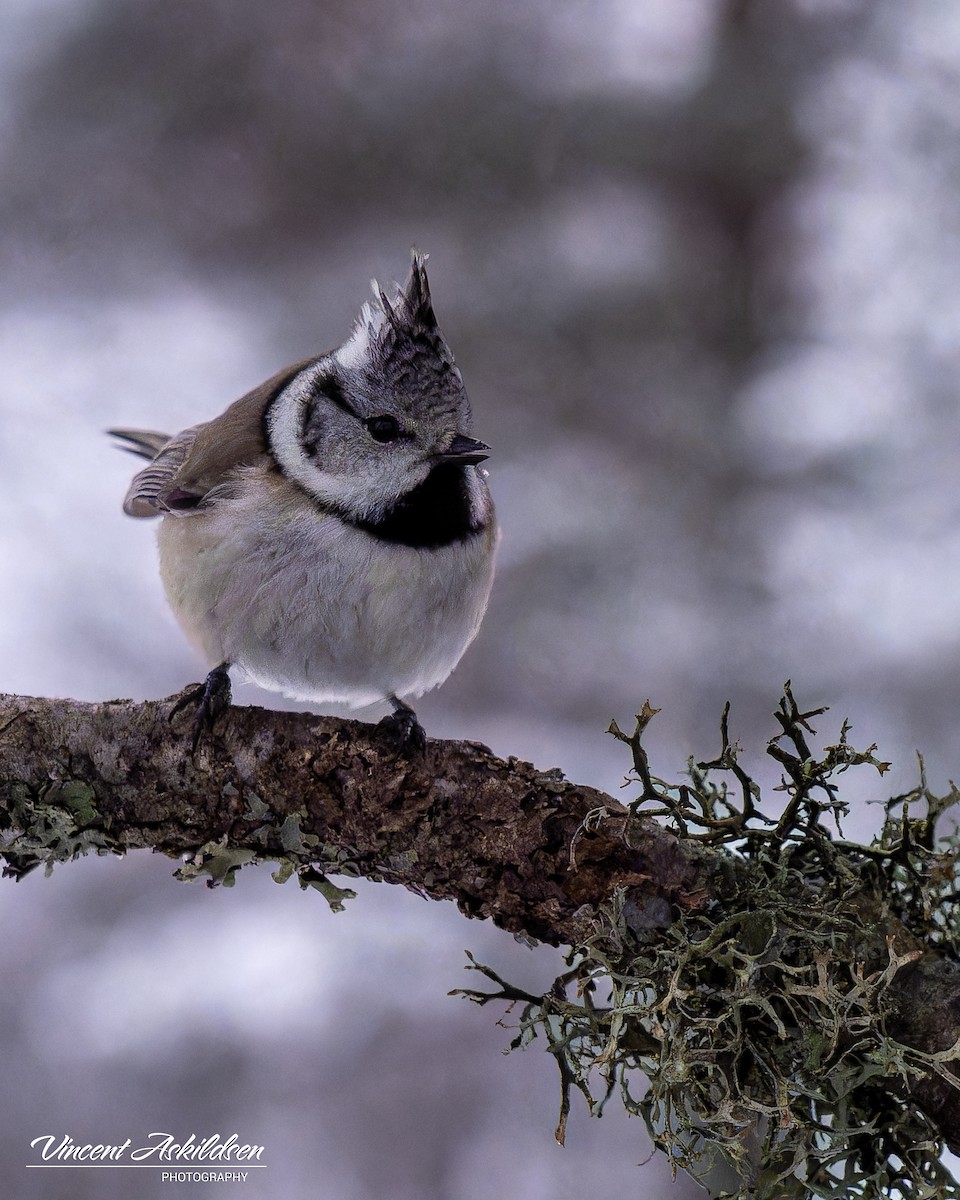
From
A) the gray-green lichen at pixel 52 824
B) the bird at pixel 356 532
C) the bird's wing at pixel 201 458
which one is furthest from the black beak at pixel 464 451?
the gray-green lichen at pixel 52 824

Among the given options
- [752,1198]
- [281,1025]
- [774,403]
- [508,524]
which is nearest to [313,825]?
[752,1198]

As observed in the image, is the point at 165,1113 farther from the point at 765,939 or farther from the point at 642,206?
the point at 642,206

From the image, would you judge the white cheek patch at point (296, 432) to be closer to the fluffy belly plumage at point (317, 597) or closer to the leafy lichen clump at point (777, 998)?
the fluffy belly plumage at point (317, 597)

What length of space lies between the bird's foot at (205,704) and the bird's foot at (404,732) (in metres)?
0.16

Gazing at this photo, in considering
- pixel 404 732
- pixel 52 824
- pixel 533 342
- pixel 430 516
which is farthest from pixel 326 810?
pixel 533 342

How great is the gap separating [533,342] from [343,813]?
3.54 ft

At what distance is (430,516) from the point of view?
121 cm

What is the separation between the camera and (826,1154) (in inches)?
30.9

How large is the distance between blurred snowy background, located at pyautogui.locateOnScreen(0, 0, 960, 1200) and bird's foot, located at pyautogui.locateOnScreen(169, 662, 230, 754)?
76 cm

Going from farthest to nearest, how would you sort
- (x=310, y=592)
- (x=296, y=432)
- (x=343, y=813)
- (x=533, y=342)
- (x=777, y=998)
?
(x=533, y=342)
(x=296, y=432)
(x=310, y=592)
(x=343, y=813)
(x=777, y=998)

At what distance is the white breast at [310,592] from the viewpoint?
116cm

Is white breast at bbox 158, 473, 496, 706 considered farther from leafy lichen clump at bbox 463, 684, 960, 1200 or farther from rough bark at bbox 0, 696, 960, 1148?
leafy lichen clump at bbox 463, 684, 960, 1200

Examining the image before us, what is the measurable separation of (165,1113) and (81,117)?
1.57 m

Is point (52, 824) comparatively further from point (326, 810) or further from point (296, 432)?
point (296, 432)
